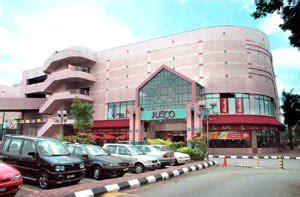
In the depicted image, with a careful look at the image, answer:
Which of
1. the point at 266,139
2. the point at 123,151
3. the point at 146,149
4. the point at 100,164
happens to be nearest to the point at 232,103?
the point at 266,139

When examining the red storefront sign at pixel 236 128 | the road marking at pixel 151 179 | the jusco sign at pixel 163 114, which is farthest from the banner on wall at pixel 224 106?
the road marking at pixel 151 179

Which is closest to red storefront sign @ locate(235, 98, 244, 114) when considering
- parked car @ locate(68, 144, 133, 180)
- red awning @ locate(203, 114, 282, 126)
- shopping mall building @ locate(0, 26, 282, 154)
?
shopping mall building @ locate(0, 26, 282, 154)

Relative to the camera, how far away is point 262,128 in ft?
117

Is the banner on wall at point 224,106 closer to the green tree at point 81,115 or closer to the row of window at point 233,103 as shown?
the row of window at point 233,103

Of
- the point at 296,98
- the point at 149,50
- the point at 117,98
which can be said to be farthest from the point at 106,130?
the point at 296,98

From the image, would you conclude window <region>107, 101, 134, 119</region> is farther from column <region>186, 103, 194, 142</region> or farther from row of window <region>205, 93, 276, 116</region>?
row of window <region>205, 93, 276, 116</region>

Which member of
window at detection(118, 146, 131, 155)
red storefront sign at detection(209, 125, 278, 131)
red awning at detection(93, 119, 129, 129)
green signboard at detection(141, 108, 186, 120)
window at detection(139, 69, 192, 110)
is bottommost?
window at detection(118, 146, 131, 155)

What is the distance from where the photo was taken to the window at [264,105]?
36781 millimetres

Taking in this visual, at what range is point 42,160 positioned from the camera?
9.80m

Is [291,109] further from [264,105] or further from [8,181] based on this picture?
[8,181]

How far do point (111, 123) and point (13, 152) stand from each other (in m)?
32.7

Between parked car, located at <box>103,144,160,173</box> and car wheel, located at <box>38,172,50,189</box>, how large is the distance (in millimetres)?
6190

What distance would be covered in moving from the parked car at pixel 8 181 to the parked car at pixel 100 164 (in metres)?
5.05

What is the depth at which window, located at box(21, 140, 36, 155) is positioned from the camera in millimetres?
10406
